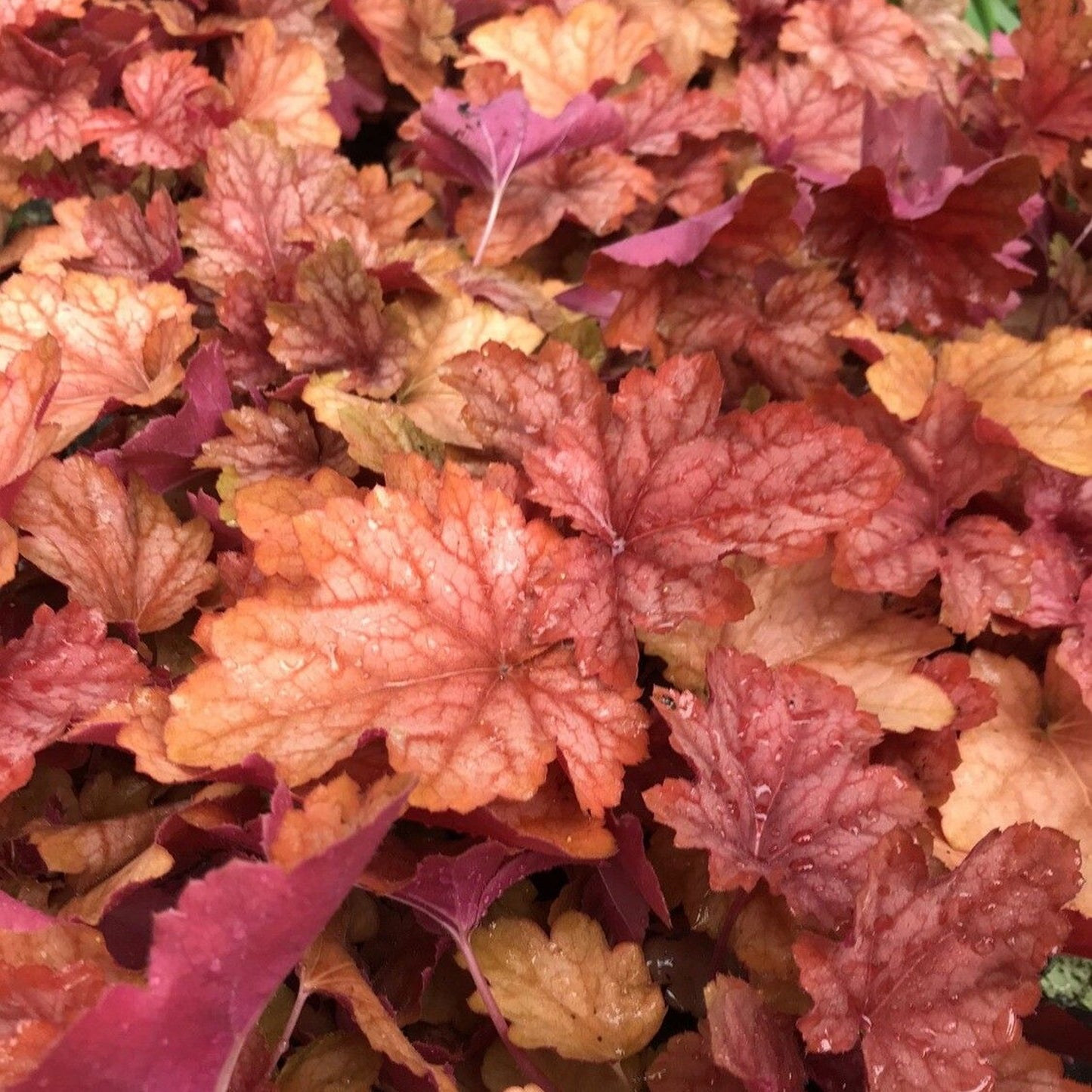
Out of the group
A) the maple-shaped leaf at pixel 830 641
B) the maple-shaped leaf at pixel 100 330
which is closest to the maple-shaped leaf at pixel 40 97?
the maple-shaped leaf at pixel 100 330

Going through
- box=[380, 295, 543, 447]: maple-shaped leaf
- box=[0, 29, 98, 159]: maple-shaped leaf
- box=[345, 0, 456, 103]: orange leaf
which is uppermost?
box=[0, 29, 98, 159]: maple-shaped leaf

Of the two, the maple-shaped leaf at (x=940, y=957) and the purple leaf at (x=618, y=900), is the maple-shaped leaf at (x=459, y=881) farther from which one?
the maple-shaped leaf at (x=940, y=957)

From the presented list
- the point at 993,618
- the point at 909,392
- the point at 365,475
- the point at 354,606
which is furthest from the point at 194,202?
the point at 993,618

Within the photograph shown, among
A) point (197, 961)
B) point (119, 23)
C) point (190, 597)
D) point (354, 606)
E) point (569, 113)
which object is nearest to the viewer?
point (197, 961)

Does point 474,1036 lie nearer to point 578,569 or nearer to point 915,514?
point 578,569

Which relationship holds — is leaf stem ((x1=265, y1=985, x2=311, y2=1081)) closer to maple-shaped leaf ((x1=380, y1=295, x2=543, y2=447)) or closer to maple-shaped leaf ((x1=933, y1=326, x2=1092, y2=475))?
maple-shaped leaf ((x1=380, y1=295, x2=543, y2=447))

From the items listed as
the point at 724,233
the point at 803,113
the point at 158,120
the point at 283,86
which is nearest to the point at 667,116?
the point at 803,113

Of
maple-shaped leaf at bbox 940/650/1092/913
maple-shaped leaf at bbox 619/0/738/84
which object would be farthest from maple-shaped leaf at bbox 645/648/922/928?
maple-shaped leaf at bbox 619/0/738/84
